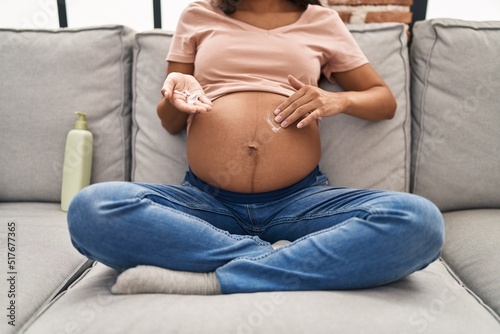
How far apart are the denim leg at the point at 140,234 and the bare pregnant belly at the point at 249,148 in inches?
7.9

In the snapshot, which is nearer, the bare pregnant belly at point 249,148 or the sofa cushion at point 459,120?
the bare pregnant belly at point 249,148

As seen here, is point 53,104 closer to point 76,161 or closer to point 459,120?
point 76,161

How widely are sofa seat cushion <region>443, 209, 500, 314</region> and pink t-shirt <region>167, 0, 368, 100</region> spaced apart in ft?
1.65

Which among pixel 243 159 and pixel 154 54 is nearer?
pixel 243 159

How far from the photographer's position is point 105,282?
0.78 m

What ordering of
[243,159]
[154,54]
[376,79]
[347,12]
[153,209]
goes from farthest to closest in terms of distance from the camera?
[347,12] < [154,54] < [376,79] < [243,159] < [153,209]

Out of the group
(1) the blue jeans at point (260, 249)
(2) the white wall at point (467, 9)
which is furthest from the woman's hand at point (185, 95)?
(2) the white wall at point (467, 9)

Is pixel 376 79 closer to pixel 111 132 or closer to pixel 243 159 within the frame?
pixel 243 159

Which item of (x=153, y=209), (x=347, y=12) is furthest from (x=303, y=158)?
(x=347, y=12)

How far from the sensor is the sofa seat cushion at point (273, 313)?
627mm

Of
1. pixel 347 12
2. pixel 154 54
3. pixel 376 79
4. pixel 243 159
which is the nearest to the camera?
pixel 243 159

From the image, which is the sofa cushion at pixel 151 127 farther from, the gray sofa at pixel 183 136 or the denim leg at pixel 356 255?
the denim leg at pixel 356 255

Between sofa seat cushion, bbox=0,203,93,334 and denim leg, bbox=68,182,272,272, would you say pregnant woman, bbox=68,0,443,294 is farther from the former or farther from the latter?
sofa seat cushion, bbox=0,203,93,334

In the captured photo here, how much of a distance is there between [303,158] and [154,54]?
58 centimetres
